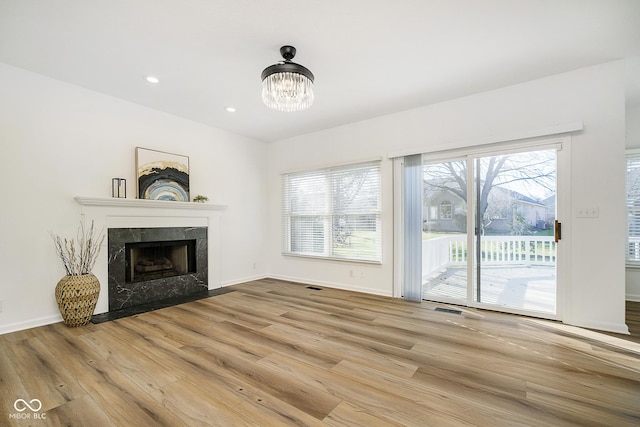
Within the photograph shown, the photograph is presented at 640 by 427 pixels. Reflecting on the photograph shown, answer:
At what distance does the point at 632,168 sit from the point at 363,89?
13.6 ft

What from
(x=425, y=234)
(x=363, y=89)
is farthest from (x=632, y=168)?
(x=363, y=89)

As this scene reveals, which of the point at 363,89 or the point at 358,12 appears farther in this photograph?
the point at 363,89

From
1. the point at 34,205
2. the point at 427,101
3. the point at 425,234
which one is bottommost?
the point at 425,234

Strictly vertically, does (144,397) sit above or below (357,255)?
below

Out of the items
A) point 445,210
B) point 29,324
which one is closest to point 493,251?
point 445,210

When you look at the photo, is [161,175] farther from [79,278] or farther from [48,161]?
[79,278]

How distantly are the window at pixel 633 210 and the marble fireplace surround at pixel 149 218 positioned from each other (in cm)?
628

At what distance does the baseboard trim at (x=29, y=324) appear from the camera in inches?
113

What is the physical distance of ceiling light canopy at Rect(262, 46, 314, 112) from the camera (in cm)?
251

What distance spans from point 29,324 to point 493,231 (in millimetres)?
5505

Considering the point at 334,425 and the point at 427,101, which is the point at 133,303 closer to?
the point at 334,425

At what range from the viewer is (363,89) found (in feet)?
11.5

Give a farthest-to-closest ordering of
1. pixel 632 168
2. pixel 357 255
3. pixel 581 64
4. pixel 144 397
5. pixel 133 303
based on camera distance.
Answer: pixel 357 255 < pixel 632 168 < pixel 133 303 < pixel 581 64 < pixel 144 397

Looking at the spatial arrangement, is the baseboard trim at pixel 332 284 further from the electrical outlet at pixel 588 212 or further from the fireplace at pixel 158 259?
the electrical outlet at pixel 588 212
